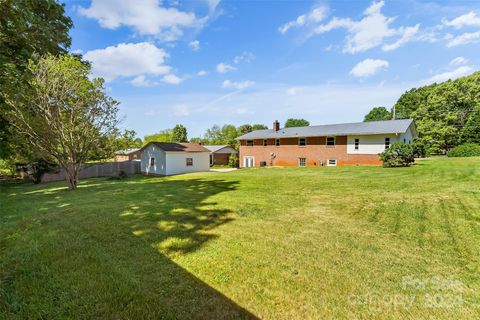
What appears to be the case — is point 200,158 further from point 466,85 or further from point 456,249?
point 466,85

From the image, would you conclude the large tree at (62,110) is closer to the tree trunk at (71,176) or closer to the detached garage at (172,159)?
the tree trunk at (71,176)

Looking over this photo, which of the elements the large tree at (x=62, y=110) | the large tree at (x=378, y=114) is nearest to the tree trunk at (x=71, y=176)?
the large tree at (x=62, y=110)

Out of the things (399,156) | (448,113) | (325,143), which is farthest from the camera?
(448,113)

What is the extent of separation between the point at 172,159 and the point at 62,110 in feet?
38.2

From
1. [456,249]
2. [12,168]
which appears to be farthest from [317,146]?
[12,168]

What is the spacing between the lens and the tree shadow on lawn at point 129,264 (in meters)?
2.74

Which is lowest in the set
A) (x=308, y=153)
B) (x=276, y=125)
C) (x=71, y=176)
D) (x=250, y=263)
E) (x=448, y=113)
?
(x=250, y=263)

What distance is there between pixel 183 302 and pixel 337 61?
60.2ft

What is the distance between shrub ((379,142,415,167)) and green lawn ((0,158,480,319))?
11542 millimetres

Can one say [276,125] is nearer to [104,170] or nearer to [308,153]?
[308,153]

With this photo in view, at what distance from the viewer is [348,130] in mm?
24594

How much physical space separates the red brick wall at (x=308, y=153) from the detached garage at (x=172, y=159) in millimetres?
7439

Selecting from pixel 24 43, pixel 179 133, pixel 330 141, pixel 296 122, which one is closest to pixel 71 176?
pixel 24 43

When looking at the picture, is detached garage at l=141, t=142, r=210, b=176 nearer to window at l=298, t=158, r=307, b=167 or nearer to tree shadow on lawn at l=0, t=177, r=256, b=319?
window at l=298, t=158, r=307, b=167
